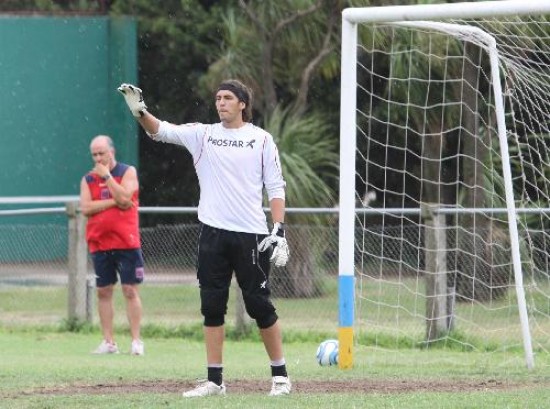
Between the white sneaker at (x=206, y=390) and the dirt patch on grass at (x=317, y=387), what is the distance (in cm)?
22

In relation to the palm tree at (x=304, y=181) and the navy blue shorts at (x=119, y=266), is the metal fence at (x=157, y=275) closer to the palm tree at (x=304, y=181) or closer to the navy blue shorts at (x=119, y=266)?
the palm tree at (x=304, y=181)

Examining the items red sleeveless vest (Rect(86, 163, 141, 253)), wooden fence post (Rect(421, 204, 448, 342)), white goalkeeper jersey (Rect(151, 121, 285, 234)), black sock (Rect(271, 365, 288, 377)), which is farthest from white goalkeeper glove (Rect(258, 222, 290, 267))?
wooden fence post (Rect(421, 204, 448, 342))

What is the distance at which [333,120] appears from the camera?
22234 mm

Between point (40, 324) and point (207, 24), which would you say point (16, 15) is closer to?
point (207, 24)

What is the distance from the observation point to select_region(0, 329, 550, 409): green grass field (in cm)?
875

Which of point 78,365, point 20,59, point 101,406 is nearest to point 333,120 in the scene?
point 20,59

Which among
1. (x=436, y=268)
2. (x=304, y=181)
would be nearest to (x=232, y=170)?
(x=436, y=268)

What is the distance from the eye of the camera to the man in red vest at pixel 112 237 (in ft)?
44.5

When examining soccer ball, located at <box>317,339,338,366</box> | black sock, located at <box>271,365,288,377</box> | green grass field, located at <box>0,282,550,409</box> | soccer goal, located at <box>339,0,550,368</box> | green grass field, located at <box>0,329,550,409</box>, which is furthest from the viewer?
soccer ball, located at <box>317,339,338,366</box>

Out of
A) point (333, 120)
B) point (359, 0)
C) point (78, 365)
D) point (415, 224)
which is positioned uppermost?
point (359, 0)

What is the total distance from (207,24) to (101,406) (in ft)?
53.3

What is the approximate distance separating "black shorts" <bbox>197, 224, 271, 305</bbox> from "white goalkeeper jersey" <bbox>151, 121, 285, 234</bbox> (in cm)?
6

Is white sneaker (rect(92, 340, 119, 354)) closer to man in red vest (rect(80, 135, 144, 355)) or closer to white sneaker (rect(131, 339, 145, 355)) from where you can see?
man in red vest (rect(80, 135, 144, 355))

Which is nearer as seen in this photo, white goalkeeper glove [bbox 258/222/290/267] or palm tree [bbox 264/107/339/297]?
white goalkeeper glove [bbox 258/222/290/267]
